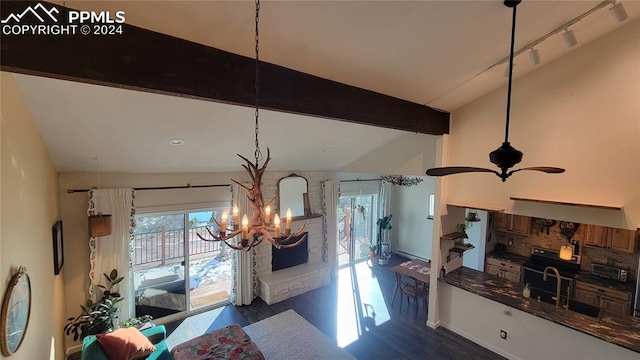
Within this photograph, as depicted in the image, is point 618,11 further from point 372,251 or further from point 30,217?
point 372,251

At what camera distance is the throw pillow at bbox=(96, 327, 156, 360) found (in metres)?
2.86

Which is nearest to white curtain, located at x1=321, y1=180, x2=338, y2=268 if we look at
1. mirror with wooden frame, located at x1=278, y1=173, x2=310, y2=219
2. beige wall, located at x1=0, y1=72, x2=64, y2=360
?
mirror with wooden frame, located at x1=278, y1=173, x2=310, y2=219

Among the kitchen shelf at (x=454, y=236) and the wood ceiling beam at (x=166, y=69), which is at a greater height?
the wood ceiling beam at (x=166, y=69)

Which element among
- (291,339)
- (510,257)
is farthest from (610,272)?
(291,339)

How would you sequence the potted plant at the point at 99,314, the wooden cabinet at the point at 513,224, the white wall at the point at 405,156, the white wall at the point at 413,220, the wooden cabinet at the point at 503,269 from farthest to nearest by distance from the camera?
the white wall at the point at 413,220, the wooden cabinet at the point at 513,224, the wooden cabinet at the point at 503,269, the white wall at the point at 405,156, the potted plant at the point at 99,314

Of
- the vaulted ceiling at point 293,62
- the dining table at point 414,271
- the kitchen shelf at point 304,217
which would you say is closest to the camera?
the vaulted ceiling at point 293,62

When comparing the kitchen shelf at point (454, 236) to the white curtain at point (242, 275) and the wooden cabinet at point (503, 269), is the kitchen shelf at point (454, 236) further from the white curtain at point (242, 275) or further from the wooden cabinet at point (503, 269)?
the white curtain at point (242, 275)

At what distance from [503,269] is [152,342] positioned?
615cm

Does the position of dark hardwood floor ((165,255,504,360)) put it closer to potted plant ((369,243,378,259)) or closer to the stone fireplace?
the stone fireplace

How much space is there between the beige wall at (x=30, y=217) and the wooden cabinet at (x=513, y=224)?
719 cm

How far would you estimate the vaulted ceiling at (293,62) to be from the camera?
1.83 metres

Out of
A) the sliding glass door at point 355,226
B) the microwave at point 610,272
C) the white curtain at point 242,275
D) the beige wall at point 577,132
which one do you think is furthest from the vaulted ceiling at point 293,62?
the sliding glass door at point 355,226

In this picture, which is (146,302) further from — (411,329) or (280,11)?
→ (280,11)

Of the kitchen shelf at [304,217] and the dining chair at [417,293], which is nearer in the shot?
the dining chair at [417,293]
